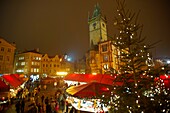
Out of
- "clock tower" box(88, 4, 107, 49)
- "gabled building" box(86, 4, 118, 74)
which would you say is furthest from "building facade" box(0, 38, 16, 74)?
"clock tower" box(88, 4, 107, 49)

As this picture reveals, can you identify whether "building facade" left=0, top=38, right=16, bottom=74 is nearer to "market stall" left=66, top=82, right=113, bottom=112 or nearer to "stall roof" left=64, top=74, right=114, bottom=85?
"stall roof" left=64, top=74, right=114, bottom=85

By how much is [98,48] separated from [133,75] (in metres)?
40.7

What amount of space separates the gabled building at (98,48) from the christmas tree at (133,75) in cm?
1911

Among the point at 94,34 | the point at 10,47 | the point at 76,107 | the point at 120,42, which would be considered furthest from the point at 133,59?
the point at 94,34

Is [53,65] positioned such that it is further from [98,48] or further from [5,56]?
[98,48]

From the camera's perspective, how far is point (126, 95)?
5.12 meters

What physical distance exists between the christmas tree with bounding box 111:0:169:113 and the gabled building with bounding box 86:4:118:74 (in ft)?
62.7

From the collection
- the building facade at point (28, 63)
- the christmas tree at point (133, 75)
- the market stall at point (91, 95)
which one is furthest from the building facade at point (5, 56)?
the christmas tree at point (133, 75)

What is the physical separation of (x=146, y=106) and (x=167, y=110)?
894 millimetres

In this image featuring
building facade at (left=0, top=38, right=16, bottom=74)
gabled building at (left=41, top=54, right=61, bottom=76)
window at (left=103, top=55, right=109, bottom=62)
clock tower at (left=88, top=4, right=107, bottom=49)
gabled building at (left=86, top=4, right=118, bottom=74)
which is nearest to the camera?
gabled building at (left=86, top=4, right=118, bottom=74)

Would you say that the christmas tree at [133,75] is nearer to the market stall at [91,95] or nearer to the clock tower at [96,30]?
the market stall at [91,95]

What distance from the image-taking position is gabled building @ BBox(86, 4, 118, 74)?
35.1m

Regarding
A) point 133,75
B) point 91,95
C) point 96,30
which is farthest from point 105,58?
point 133,75

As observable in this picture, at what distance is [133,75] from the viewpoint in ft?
17.6
